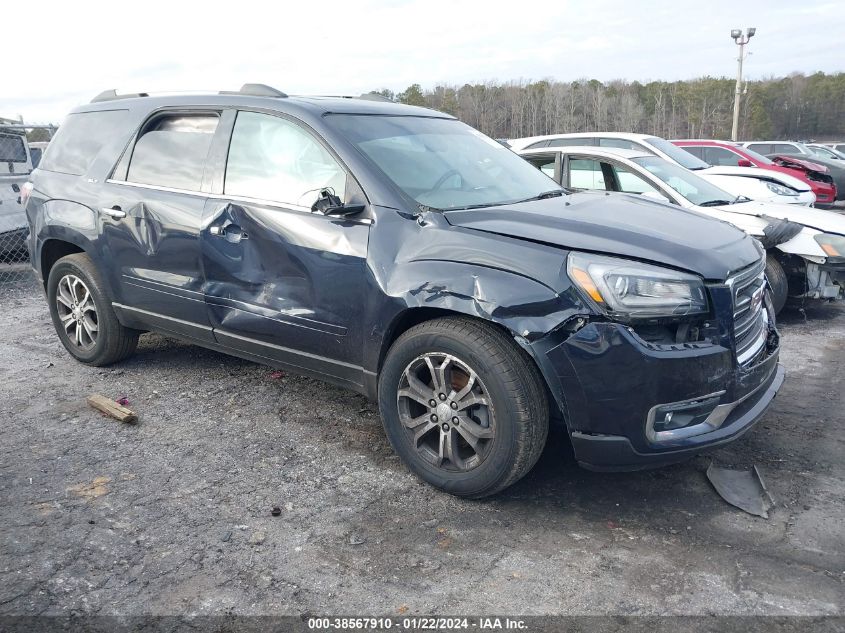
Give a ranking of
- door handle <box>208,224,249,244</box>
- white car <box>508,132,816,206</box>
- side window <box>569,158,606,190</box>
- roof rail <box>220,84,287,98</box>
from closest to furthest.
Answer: door handle <box>208,224,249,244</box>, roof rail <box>220,84,287,98</box>, side window <box>569,158,606,190</box>, white car <box>508,132,816,206</box>

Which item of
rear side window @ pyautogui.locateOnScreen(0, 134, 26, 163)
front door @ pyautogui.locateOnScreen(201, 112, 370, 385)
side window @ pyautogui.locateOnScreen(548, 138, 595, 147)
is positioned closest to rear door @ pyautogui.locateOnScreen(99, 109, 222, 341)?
front door @ pyautogui.locateOnScreen(201, 112, 370, 385)

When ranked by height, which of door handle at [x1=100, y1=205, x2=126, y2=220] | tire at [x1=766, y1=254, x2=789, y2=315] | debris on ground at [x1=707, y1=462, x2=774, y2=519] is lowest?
debris on ground at [x1=707, y1=462, x2=774, y2=519]

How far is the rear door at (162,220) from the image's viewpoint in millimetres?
4352

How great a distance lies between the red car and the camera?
50.2 ft

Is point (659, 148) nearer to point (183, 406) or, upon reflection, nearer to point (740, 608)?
point (183, 406)

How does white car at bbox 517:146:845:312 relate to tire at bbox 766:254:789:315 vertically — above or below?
above

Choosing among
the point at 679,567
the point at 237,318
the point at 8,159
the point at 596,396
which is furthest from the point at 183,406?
the point at 8,159

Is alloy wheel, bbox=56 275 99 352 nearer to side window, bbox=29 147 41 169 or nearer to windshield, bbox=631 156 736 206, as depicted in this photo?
windshield, bbox=631 156 736 206

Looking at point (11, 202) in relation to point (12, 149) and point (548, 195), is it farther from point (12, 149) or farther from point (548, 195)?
point (548, 195)

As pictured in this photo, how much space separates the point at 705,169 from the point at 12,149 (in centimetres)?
946

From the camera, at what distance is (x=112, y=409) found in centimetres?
447

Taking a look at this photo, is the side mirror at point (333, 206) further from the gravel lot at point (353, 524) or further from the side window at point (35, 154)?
the side window at point (35, 154)

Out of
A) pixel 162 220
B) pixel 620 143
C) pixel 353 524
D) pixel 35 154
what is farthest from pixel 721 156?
pixel 353 524

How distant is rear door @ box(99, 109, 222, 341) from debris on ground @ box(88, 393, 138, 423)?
56 centimetres
